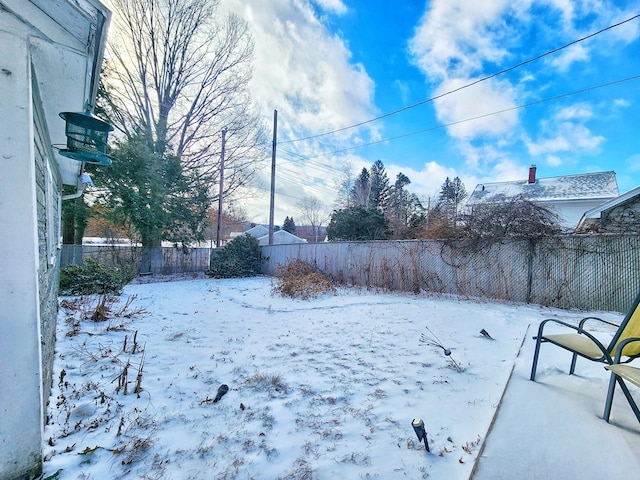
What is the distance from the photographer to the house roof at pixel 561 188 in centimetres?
1442

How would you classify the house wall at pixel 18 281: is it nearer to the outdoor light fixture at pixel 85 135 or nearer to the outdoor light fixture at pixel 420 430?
the outdoor light fixture at pixel 85 135

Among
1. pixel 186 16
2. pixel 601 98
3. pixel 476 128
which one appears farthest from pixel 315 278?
pixel 186 16

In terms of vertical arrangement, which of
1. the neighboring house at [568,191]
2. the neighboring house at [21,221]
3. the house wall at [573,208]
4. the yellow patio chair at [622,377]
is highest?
the neighboring house at [568,191]

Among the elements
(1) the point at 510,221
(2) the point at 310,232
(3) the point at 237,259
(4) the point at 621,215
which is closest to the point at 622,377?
(1) the point at 510,221

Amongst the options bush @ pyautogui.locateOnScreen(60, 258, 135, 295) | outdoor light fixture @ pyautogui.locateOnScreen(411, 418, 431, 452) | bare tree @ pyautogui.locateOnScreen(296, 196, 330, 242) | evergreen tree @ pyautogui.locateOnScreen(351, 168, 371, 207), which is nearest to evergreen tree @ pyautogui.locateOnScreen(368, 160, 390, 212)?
evergreen tree @ pyautogui.locateOnScreen(351, 168, 371, 207)

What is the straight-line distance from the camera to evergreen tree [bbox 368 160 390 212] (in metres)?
25.5

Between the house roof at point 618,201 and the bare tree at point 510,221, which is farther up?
the house roof at point 618,201

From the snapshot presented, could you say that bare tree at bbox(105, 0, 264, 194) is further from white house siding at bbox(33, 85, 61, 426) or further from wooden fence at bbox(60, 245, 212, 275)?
white house siding at bbox(33, 85, 61, 426)

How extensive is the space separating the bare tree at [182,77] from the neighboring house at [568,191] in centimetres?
1263

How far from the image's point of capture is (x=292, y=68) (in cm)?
863

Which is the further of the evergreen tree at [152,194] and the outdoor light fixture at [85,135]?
the evergreen tree at [152,194]

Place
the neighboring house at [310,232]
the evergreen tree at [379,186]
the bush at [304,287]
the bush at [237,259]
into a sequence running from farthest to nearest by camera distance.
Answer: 1. the neighboring house at [310,232]
2. the evergreen tree at [379,186]
3. the bush at [237,259]
4. the bush at [304,287]

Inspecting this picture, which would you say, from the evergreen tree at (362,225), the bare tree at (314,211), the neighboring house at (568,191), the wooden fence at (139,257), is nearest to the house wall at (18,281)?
the wooden fence at (139,257)

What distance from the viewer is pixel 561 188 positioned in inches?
611
